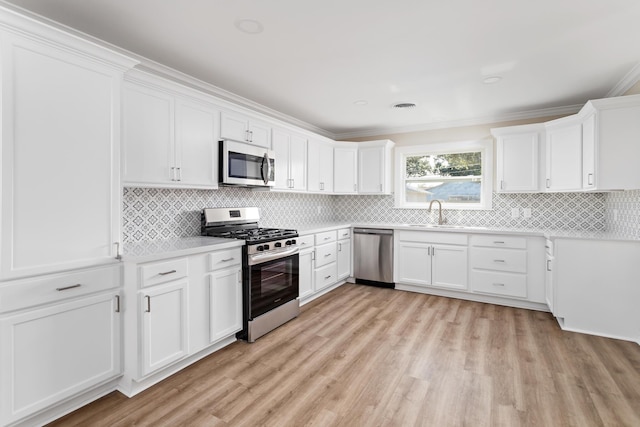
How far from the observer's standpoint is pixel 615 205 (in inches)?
142

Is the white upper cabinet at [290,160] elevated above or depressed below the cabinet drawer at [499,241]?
above

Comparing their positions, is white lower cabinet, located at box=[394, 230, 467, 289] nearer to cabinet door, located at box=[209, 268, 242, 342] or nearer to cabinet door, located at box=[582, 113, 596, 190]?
cabinet door, located at box=[582, 113, 596, 190]

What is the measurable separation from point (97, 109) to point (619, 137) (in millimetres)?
4372

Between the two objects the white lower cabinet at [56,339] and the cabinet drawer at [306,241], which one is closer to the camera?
the white lower cabinet at [56,339]

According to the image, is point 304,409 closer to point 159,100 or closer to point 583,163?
point 159,100

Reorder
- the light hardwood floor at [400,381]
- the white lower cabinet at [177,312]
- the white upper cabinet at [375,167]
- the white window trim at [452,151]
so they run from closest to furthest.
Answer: the light hardwood floor at [400,381]
the white lower cabinet at [177,312]
the white window trim at [452,151]
the white upper cabinet at [375,167]

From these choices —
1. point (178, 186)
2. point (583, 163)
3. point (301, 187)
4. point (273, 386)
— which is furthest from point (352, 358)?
point (583, 163)

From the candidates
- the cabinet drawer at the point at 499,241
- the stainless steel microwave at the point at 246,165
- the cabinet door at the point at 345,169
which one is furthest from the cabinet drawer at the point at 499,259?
the stainless steel microwave at the point at 246,165

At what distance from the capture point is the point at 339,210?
19.3 feet

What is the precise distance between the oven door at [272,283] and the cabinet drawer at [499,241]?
2.34 meters

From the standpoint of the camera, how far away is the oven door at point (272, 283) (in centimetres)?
300

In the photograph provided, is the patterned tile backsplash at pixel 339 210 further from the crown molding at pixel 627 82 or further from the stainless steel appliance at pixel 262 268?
the crown molding at pixel 627 82

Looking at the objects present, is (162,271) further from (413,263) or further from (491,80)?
(491,80)

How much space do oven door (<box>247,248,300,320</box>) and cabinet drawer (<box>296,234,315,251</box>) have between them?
0.88 ft
